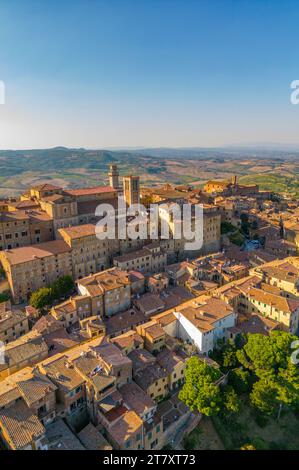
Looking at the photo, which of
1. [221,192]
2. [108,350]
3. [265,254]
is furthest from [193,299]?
[221,192]

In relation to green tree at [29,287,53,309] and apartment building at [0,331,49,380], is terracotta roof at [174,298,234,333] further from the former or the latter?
green tree at [29,287,53,309]

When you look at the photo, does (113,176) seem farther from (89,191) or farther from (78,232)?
(78,232)

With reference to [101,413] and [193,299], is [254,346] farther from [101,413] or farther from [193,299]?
[101,413]

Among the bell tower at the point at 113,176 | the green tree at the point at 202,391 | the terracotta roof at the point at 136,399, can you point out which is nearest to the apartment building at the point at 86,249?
the terracotta roof at the point at 136,399

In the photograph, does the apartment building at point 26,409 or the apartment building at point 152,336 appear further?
the apartment building at point 152,336

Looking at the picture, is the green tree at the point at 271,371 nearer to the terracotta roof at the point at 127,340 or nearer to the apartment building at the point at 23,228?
the terracotta roof at the point at 127,340

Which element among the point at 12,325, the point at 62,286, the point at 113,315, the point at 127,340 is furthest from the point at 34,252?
the point at 127,340

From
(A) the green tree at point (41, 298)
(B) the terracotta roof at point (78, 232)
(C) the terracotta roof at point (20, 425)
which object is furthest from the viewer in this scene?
(B) the terracotta roof at point (78, 232)
